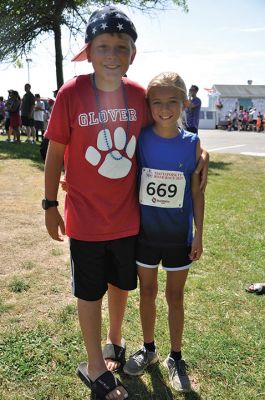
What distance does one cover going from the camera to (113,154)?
2184 millimetres

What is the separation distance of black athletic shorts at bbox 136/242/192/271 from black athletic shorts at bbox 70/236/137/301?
0.22ft

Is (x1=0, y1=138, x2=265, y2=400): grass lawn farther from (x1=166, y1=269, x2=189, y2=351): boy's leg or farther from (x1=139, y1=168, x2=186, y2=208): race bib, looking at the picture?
(x1=139, y1=168, x2=186, y2=208): race bib

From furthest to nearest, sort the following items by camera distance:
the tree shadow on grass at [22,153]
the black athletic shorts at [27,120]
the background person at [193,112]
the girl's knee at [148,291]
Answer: the black athletic shorts at [27,120], the background person at [193,112], the tree shadow on grass at [22,153], the girl's knee at [148,291]

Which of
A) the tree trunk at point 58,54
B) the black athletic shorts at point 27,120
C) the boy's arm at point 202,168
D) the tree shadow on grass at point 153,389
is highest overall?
the tree trunk at point 58,54

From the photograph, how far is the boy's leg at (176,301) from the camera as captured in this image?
2395 mm

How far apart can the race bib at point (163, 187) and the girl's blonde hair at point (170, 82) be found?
43 cm

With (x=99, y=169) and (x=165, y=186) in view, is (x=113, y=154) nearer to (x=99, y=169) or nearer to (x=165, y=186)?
(x=99, y=169)

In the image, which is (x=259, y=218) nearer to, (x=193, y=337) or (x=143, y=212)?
(x=193, y=337)

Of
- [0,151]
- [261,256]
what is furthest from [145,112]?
[0,151]

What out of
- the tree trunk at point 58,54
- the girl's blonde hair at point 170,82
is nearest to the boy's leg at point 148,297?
the girl's blonde hair at point 170,82

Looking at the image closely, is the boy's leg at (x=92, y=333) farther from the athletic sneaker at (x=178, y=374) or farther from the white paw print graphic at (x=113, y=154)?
the white paw print graphic at (x=113, y=154)

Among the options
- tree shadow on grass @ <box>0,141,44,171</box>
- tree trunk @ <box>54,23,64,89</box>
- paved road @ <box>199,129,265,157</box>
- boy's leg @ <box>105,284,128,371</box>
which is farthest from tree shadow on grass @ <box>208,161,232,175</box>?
boy's leg @ <box>105,284,128,371</box>

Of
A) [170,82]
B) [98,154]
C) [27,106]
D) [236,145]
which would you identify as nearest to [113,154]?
[98,154]

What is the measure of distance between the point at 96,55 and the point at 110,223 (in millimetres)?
886
